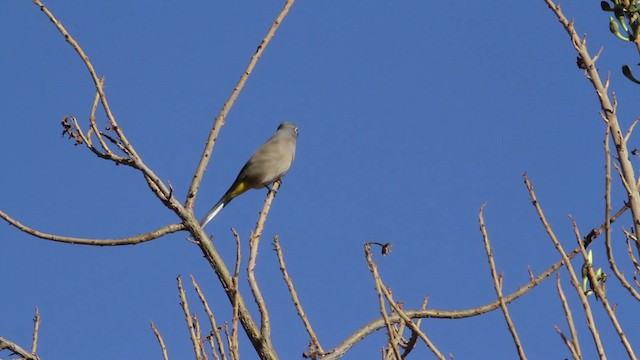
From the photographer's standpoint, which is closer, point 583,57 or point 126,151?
point 583,57

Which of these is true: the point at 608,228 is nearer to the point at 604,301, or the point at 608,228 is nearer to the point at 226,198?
the point at 604,301

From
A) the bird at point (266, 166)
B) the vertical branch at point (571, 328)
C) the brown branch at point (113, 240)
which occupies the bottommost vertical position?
the vertical branch at point (571, 328)

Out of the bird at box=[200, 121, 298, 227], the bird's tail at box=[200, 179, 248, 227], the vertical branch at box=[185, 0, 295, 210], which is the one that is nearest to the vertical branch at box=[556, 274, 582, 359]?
the vertical branch at box=[185, 0, 295, 210]

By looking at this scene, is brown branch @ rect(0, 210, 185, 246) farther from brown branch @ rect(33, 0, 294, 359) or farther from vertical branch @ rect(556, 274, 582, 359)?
vertical branch @ rect(556, 274, 582, 359)

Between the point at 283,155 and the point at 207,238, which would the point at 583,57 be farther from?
the point at 283,155

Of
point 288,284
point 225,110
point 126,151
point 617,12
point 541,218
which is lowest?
point 541,218

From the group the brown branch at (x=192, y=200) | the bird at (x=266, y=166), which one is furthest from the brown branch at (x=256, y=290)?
the bird at (x=266, y=166)

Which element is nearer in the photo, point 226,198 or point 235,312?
point 235,312

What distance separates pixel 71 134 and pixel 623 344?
8.90 ft

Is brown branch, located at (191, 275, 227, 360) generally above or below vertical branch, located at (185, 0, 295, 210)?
below

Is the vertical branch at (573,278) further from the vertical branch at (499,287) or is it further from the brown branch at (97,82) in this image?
the brown branch at (97,82)

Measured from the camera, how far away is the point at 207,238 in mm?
4707

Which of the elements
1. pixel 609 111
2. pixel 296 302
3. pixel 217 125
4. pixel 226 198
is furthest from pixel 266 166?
pixel 609 111

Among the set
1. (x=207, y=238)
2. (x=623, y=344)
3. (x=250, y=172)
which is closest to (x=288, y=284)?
(x=207, y=238)
